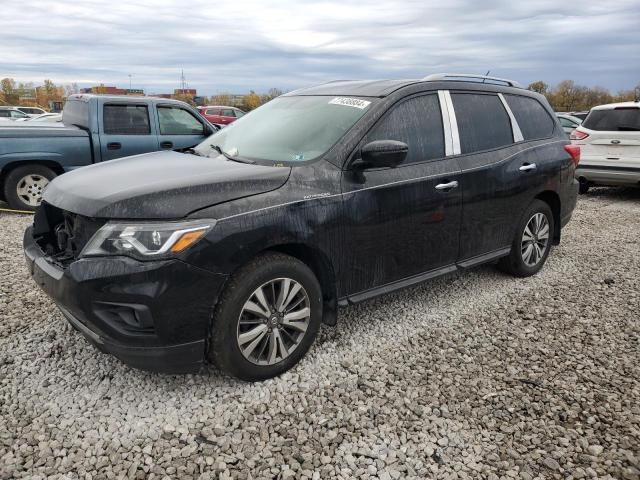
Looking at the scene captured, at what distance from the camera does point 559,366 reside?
324cm

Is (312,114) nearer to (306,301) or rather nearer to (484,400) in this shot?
(306,301)

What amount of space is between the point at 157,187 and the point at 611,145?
28.8 ft

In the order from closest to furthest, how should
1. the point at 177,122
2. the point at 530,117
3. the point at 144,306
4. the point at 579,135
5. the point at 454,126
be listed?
the point at 144,306 → the point at 454,126 → the point at 530,117 → the point at 177,122 → the point at 579,135

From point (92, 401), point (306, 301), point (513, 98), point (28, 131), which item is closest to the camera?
point (92, 401)

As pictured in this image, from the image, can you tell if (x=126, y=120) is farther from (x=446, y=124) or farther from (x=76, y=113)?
(x=446, y=124)

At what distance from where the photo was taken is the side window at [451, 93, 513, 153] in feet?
13.0

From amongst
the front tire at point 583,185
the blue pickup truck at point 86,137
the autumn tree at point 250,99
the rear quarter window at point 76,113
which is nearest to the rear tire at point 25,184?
the blue pickup truck at point 86,137

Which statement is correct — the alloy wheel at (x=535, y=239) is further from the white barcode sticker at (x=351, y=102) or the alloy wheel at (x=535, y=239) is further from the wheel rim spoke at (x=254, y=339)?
the wheel rim spoke at (x=254, y=339)

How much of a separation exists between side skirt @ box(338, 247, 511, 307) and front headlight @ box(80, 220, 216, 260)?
3.84 feet

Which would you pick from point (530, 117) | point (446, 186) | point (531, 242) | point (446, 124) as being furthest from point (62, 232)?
point (530, 117)

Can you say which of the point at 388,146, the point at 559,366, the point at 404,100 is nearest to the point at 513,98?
the point at 404,100

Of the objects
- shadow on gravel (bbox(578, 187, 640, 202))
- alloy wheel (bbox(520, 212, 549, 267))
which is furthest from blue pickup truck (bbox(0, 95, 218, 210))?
shadow on gravel (bbox(578, 187, 640, 202))

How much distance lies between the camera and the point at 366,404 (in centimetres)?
281

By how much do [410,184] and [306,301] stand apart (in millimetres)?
1140
